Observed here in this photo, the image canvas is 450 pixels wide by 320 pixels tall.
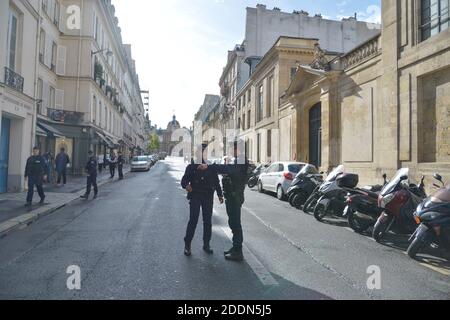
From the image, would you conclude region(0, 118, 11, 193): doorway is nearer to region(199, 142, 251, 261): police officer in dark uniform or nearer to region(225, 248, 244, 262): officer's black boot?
region(199, 142, 251, 261): police officer in dark uniform

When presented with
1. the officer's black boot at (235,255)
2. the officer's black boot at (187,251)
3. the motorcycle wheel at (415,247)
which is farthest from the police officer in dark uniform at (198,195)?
the motorcycle wheel at (415,247)

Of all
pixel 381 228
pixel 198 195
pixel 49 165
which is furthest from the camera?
pixel 49 165

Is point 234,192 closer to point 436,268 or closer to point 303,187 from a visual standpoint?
point 436,268

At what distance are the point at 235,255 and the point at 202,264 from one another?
0.55m

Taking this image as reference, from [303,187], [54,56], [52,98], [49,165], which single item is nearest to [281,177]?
[303,187]

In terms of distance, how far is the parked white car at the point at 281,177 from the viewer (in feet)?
41.0

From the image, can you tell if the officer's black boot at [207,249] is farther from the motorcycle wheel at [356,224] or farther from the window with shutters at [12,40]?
the window with shutters at [12,40]

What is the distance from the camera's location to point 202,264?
4684 millimetres

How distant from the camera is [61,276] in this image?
4.17 metres

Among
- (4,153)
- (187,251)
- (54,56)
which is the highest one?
(54,56)

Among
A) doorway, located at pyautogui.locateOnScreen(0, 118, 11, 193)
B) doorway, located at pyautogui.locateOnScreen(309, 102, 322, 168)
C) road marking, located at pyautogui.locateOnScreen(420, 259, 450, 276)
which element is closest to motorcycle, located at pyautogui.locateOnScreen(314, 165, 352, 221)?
road marking, located at pyautogui.locateOnScreen(420, 259, 450, 276)

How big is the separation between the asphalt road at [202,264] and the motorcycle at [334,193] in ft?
1.84
